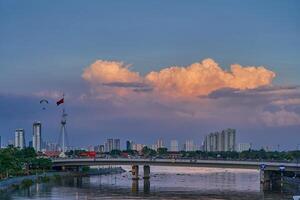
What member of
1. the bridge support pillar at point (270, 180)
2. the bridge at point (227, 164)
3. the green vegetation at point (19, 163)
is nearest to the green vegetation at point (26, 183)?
the green vegetation at point (19, 163)

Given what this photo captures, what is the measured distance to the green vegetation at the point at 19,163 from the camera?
111125mm

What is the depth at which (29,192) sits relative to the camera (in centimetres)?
9144

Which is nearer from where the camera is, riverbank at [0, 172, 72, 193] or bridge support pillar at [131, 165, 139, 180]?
riverbank at [0, 172, 72, 193]

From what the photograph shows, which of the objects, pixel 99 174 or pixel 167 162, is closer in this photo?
pixel 167 162

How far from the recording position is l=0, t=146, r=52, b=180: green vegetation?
111m

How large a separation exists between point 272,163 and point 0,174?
49.7 meters

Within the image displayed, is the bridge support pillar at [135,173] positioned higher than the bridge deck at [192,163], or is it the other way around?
the bridge deck at [192,163]

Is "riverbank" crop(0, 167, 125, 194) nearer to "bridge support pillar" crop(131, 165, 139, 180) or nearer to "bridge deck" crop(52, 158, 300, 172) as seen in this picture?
"bridge deck" crop(52, 158, 300, 172)

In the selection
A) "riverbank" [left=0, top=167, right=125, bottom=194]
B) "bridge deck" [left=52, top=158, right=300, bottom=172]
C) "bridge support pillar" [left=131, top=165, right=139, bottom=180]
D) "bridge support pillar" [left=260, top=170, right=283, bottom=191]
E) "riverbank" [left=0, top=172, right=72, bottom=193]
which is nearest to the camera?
"riverbank" [left=0, top=172, right=72, bottom=193]

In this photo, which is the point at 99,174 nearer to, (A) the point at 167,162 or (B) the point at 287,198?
(A) the point at 167,162

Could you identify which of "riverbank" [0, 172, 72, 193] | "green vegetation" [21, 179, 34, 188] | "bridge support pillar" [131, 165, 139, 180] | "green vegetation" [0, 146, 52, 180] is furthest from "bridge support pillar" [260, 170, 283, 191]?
"green vegetation" [0, 146, 52, 180]

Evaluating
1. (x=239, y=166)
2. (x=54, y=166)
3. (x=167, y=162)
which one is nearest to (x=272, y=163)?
(x=239, y=166)

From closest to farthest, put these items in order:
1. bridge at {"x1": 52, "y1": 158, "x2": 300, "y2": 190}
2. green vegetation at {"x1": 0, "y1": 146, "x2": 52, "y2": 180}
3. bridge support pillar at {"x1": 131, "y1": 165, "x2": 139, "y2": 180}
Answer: green vegetation at {"x1": 0, "y1": 146, "x2": 52, "y2": 180}
bridge at {"x1": 52, "y1": 158, "x2": 300, "y2": 190}
bridge support pillar at {"x1": 131, "y1": 165, "x2": 139, "y2": 180}

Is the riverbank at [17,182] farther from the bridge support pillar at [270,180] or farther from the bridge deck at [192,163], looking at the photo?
the bridge support pillar at [270,180]
